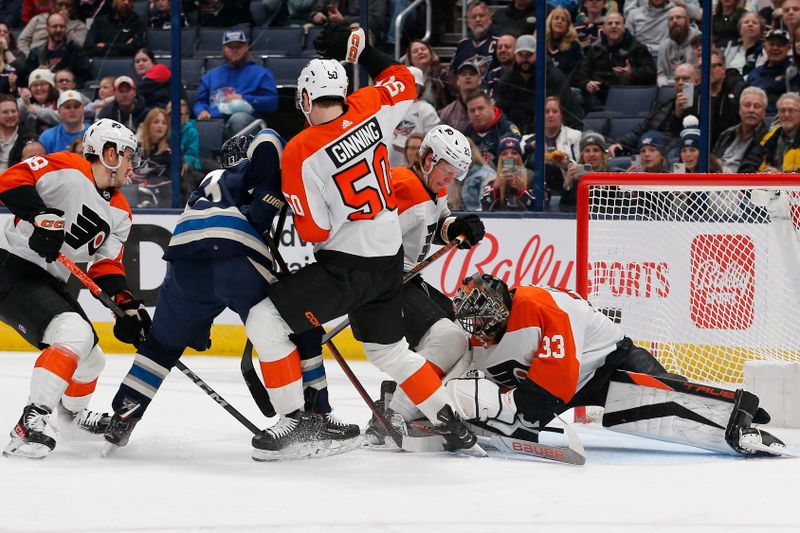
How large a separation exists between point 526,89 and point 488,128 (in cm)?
29

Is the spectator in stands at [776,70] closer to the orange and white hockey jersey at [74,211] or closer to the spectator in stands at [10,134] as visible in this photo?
the orange and white hockey jersey at [74,211]

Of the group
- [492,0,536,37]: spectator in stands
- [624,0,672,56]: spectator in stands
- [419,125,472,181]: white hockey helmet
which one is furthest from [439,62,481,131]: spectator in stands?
[419,125,472,181]: white hockey helmet

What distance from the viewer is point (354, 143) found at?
3.59 metres

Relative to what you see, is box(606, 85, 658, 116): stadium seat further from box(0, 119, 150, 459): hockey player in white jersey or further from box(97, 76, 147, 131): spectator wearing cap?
box(0, 119, 150, 459): hockey player in white jersey

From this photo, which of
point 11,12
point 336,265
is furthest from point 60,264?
point 11,12

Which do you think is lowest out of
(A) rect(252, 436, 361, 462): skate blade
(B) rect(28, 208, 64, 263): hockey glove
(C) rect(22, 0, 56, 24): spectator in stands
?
(A) rect(252, 436, 361, 462): skate blade

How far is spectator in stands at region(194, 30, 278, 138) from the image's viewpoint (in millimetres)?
6770

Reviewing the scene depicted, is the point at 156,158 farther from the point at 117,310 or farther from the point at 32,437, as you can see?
the point at 32,437

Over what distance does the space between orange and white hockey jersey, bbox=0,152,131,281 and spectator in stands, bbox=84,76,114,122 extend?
316 cm

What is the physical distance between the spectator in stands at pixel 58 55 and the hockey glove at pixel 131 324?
3.62 m

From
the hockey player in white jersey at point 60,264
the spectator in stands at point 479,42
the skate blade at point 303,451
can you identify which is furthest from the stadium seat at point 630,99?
the skate blade at point 303,451

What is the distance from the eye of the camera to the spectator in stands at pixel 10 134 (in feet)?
23.2

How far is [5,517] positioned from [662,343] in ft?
9.17

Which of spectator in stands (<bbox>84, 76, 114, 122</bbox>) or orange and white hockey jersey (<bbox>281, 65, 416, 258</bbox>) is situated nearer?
orange and white hockey jersey (<bbox>281, 65, 416, 258</bbox>)
